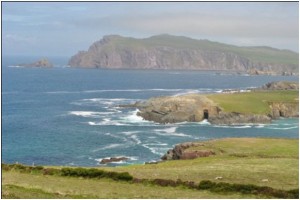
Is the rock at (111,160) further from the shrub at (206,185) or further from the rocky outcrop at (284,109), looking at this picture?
the rocky outcrop at (284,109)

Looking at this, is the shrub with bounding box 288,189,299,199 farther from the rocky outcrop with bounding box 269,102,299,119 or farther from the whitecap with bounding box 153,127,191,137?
the rocky outcrop with bounding box 269,102,299,119

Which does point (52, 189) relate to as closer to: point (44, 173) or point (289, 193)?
point (44, 173)

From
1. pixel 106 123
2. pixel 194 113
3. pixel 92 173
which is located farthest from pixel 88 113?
pixel 92 173

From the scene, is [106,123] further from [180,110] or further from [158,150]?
[158,150]

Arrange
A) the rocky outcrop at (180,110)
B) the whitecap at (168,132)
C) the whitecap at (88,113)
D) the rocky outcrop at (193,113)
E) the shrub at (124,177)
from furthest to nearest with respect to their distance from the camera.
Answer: the whitecap at (88,113) → the rocky outcrop at (180,110) → the rocky outcrop at (193,113) → the whitecap at (168,132) → the shrub at (124,177)

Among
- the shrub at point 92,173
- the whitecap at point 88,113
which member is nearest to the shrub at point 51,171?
the shrub at point 92,173

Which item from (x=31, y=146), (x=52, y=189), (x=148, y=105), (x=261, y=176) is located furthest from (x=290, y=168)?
(x=148, y=105)

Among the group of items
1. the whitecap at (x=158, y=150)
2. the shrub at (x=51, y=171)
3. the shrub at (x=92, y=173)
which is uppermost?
the shrub at (x=92, y=173)

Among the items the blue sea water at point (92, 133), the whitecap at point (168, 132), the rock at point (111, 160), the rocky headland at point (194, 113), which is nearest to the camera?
the rock at point (111, 160)

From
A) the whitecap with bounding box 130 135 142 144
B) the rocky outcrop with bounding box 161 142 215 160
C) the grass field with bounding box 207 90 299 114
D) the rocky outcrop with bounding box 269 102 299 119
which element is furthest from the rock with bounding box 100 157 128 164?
the rocky outcrop with bounding box 269 102 299 119
